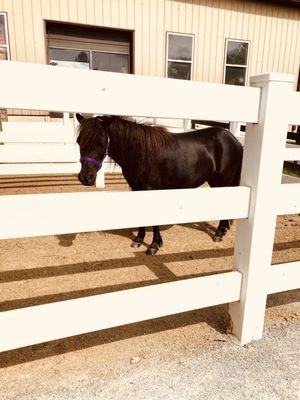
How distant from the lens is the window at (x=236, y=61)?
10.2 m

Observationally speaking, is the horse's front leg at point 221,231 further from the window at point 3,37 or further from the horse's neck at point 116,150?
the window at point 3,37

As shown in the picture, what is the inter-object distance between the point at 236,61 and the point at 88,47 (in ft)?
15.8

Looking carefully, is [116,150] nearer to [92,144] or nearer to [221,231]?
[92,144]

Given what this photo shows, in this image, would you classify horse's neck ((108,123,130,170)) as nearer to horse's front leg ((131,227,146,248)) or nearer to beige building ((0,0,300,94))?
horse's front leg ((131,227,146,248))

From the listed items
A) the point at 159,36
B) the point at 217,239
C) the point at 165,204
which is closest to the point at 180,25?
the point at 159,36

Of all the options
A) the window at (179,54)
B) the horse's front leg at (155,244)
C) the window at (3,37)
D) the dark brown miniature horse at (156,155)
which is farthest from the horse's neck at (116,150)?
the window at (179,54)

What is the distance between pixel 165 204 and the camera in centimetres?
161

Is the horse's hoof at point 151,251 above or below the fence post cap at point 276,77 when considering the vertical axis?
below

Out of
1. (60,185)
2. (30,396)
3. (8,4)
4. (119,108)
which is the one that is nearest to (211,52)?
(8,4)

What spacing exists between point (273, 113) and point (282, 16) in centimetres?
1127

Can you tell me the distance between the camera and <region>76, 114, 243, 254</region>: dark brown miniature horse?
3.03 m

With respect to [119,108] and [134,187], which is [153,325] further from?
[134,187]

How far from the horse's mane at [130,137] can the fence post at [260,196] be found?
150 cm

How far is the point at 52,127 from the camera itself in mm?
6992
